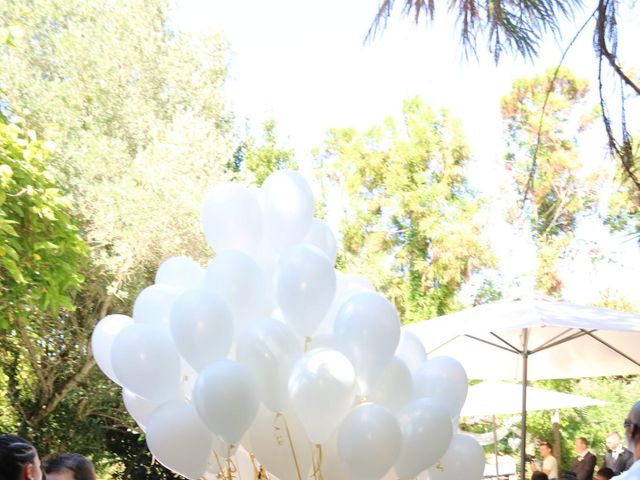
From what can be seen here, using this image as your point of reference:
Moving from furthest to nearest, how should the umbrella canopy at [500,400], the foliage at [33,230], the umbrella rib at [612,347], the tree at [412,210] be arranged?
1. the tree at [412,210]
2. the umbrella canopy at [500,400]
3. the umbrella rib at [612,347]
4. the foliage at [33,230]

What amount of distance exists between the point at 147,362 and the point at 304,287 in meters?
0.61

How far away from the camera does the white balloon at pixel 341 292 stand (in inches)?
129

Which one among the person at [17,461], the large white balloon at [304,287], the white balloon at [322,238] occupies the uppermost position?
the white balloon at [322,238]

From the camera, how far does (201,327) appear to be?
2.99m

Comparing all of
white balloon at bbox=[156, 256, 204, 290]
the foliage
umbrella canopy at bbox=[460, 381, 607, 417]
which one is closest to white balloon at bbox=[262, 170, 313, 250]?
white balloon at bbox=[156, 256, 204, 290]

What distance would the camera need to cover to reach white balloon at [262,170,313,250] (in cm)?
336

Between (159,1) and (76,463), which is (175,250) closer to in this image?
(159,1)

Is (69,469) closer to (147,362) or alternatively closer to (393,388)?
(147,362)

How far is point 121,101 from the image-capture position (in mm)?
14352

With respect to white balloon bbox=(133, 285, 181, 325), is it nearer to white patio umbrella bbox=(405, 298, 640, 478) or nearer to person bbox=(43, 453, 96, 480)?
person bbox=(43, 453, 96, 480)

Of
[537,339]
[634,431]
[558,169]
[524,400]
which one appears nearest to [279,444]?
[634,431]

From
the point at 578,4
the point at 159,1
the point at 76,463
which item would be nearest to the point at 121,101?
the point at 159,1

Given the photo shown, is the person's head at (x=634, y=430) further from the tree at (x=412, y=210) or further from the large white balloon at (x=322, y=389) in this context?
the tree at (x=412, y=210)

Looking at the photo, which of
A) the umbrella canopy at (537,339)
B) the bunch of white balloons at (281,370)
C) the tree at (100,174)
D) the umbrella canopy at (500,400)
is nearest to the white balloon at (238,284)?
the bunch of white balloons at (281,370)
